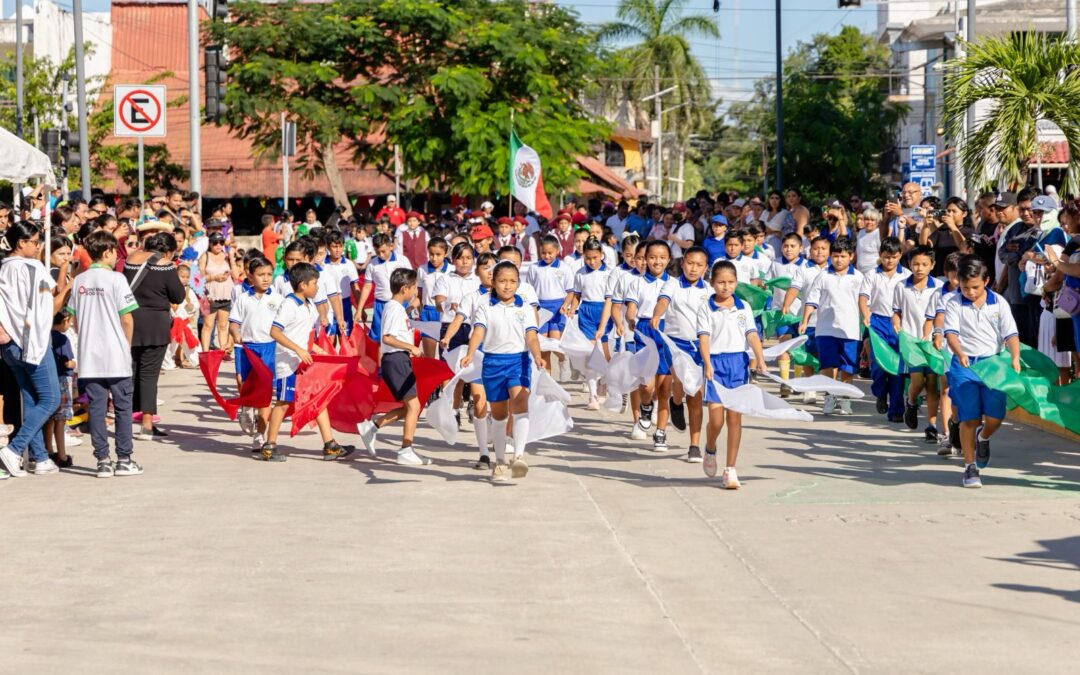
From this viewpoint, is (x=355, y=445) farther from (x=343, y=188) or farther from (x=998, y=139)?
(x=343, y=188)

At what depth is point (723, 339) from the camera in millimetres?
11391

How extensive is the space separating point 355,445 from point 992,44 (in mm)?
9775

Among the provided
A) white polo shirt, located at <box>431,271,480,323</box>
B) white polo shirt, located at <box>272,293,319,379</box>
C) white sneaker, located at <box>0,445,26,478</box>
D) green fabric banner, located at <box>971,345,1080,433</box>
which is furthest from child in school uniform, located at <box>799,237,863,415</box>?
white sneaker, located at <box>0,445,26,478</box>

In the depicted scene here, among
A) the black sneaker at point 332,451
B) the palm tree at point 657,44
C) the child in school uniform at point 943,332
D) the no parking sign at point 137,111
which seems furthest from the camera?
the palm tree at point 657,44

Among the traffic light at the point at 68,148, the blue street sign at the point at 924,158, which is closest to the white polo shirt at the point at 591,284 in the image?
the blue street sign at the point at 924,158

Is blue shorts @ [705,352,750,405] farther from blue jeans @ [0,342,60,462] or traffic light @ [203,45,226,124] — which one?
traffic light @ [203,45,226,124]

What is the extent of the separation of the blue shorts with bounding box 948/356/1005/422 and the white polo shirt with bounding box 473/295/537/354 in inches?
128

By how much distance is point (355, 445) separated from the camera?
1346 centimetres

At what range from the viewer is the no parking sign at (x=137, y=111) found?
2097 cm

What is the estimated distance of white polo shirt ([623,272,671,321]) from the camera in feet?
46.4

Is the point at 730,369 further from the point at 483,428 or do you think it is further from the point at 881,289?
the point at 881,289

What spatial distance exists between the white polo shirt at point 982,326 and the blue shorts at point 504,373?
124 inches

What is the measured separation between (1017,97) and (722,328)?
8.56m

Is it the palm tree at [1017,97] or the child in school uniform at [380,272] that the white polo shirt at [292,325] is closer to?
the child in school uniform at [380,272]
